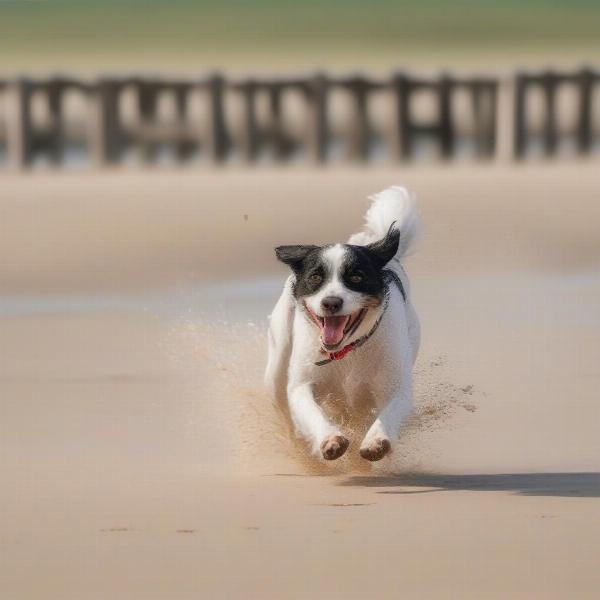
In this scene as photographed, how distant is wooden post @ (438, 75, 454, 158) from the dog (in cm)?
2081

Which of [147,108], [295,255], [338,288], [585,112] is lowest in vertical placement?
[338,288]

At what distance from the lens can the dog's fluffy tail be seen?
8851 millimetres

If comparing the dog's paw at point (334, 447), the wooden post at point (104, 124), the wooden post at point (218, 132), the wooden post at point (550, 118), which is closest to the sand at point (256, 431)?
the dog's paw at point (334, 447)

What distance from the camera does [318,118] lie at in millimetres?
28594

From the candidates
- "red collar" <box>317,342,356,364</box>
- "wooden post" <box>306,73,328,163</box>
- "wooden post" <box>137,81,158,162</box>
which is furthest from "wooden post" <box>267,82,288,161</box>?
"red collar" <box>317,342,356,364</box>

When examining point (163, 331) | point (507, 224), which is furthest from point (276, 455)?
point (507, 224)

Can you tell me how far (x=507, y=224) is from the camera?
19.3 m

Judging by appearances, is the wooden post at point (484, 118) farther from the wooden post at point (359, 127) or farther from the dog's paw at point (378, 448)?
the dog's paw at point (378, 448)

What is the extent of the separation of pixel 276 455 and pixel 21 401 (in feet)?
6.71

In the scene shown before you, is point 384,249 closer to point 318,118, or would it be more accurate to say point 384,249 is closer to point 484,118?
point 318,118

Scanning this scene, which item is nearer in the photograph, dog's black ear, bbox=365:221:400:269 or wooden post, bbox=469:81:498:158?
dog's black ear, bbox=365:221:400:269

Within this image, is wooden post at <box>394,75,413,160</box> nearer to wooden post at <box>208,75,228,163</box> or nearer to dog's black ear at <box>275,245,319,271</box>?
wooden post at <box>208,75,228,163</box>

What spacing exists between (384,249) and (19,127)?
803 inches

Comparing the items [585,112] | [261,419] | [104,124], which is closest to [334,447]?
[261,419]
